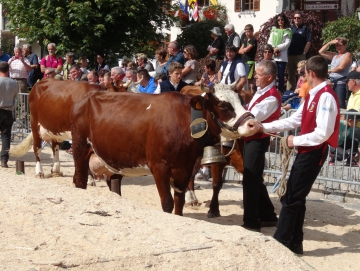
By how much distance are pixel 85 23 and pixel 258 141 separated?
13068 millimetres

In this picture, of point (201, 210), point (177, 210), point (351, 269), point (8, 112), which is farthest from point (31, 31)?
point (351, 269)

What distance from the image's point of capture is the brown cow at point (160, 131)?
7.34 meters

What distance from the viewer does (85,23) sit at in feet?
64.4

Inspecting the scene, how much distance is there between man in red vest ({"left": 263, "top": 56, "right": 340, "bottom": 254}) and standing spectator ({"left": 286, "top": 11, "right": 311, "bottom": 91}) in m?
7.75

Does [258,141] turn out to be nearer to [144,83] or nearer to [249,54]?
[144,83]

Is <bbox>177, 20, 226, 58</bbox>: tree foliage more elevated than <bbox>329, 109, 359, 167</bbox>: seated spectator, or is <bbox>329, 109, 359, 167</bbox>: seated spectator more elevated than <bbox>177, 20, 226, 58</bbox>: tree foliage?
<bbox>177, 20, 226, 58</bbox>: tree foliage

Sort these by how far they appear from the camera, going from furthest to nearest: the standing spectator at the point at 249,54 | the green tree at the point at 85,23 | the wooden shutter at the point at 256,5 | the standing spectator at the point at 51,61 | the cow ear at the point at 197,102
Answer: the wooden shutter at the point at 256,5, the green tree at the point at 85,23, the standing spectator at the point at 51,61, the standing spectator at the point at 249,54, the cow ear at the point at 197,102

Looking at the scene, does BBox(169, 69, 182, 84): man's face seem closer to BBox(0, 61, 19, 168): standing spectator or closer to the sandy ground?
the sandy ground

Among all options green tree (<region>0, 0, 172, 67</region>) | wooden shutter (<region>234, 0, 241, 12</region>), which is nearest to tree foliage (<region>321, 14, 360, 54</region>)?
green tree (<region>0, 0, 172, 67</region>)

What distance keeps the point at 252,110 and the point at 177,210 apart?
4.61 feet

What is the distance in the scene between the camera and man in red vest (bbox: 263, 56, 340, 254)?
256 inches

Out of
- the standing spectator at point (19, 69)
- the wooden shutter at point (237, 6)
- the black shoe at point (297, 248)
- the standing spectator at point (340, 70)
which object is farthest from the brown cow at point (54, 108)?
the wooden shutter at point (237, 6)

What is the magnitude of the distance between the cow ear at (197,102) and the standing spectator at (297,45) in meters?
7.54

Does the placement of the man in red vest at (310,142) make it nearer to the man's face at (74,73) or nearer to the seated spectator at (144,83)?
the seated spectator at (144,83)
